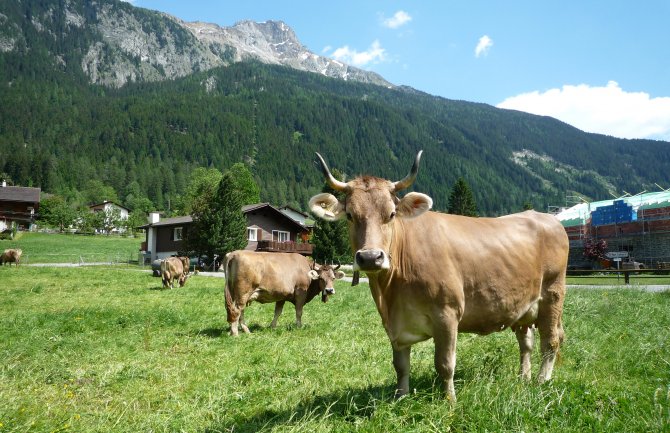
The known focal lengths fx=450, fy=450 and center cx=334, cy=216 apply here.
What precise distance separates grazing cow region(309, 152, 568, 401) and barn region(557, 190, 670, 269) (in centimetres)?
4284

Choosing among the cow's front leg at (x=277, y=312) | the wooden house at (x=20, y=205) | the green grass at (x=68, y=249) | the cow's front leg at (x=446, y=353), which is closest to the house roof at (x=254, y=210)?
the green grass at (x=68, y=249)

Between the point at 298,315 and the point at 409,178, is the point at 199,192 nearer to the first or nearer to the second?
the point at 298,315

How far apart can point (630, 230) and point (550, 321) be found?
49.5 m

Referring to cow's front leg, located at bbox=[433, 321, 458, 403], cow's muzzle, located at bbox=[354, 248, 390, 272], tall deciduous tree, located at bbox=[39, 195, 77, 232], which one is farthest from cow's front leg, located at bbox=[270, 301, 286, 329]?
tall deciduous tree, located at bbox=[39, 195, 77, 232]

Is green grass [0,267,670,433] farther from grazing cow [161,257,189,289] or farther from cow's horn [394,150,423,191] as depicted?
grazing cow [161,257,189,289]

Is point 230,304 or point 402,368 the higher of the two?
point 402,368

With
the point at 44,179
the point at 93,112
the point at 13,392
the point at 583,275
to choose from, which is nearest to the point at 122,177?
the point at 44,179

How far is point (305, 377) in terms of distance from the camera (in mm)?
6172

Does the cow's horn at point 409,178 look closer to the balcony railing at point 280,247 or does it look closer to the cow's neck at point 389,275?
the cow's neck at point 389,275

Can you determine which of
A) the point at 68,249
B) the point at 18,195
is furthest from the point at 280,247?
the point at 18,195

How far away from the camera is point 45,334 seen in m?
9.92

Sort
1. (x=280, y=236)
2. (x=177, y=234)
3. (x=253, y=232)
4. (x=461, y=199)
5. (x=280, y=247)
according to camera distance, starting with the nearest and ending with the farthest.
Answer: (x=280, y=247) → (x=253, y=232) → (x=177, y=234) → (x=461, y=199) → (x=280, y=236)

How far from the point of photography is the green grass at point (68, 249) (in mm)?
47562

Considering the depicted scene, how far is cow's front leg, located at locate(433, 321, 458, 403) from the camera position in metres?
4.40
